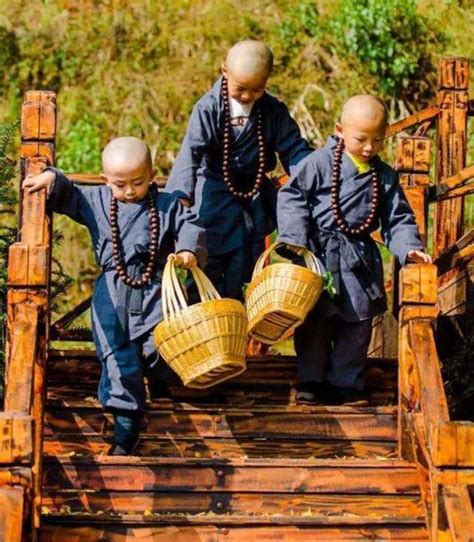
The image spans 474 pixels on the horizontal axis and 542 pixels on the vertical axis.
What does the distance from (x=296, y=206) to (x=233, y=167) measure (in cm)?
53

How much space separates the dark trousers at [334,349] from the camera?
659 centimetres

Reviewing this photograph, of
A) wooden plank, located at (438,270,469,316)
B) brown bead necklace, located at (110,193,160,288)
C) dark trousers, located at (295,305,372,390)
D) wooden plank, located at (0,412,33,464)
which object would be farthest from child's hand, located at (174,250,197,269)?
wooden plank, located at (438,270,469,316)

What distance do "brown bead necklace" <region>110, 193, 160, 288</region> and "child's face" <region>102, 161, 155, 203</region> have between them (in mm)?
69

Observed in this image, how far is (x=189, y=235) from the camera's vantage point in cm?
618

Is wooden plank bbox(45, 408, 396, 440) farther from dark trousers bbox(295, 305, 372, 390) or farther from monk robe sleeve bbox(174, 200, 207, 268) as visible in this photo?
monk robe sleeve bbox(174, 200, 207, 268)

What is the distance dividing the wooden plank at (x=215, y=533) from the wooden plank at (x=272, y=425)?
0.93m

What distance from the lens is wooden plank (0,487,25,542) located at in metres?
4.83

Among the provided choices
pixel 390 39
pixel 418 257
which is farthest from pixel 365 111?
pixel 390 39

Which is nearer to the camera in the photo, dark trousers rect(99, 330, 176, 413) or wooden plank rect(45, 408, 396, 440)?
dark trousers rect(99, 330, 176, 413)

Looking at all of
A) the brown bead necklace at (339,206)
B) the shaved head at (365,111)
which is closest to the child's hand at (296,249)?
the brown bead necklace at (339,206)

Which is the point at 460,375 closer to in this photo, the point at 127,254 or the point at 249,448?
the point at 249,448

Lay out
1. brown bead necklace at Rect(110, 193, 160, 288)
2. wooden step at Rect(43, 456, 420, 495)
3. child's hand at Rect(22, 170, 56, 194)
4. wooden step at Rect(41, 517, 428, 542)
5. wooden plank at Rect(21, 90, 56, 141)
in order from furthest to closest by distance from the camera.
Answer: wooden plank at Rect(21, 90, 56, 141) → brown bead necklace at Rect(110, 193, 160, 288) → child's hand at Rect(22, 170, 56, 194) → wooden step at Rect(43, 456, 420, 495) → wooden step at Rect(41, 517, 428, 542)

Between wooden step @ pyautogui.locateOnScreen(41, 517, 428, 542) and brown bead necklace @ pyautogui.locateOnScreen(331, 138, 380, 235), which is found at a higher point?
brown bead necklace @ pyautogui.locateOnScreen(331, 138, 380, 235)

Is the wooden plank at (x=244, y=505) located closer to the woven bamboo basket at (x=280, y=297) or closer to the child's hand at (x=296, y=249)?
the woven bamboo basket at (x=280, y=297)
